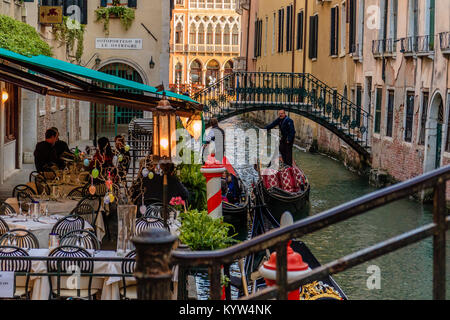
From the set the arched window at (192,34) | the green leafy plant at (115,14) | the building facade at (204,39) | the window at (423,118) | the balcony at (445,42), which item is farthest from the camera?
the arched window at (192,34)

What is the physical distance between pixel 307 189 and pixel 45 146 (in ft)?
17.0

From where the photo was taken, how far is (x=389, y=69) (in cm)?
1814

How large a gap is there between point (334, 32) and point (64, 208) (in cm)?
1627

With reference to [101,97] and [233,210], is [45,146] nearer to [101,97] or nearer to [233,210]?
[101,97]

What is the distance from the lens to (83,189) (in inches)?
392

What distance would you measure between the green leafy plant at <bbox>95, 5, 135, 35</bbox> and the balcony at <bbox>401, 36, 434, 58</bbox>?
27.5 ft

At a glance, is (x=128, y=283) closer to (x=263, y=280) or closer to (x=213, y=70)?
(x=263, y=280)

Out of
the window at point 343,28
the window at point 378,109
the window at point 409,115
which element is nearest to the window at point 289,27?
the window at point 343,28

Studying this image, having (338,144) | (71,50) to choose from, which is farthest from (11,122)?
(338,144)

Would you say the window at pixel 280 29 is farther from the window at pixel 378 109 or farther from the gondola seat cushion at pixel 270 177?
the gondola seat cushion at pixel 270 177

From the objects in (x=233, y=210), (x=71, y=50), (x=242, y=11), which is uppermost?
(x=242, y=11)

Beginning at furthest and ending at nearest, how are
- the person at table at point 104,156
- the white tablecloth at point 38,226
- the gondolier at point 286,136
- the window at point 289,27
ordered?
the window at point 289,27 < the gondolier at point 286,136 < the person at table at point 104,156 < the white tablecloth at point 38,226

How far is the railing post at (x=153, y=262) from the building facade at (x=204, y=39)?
63.5m

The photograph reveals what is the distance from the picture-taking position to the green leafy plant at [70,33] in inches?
803
